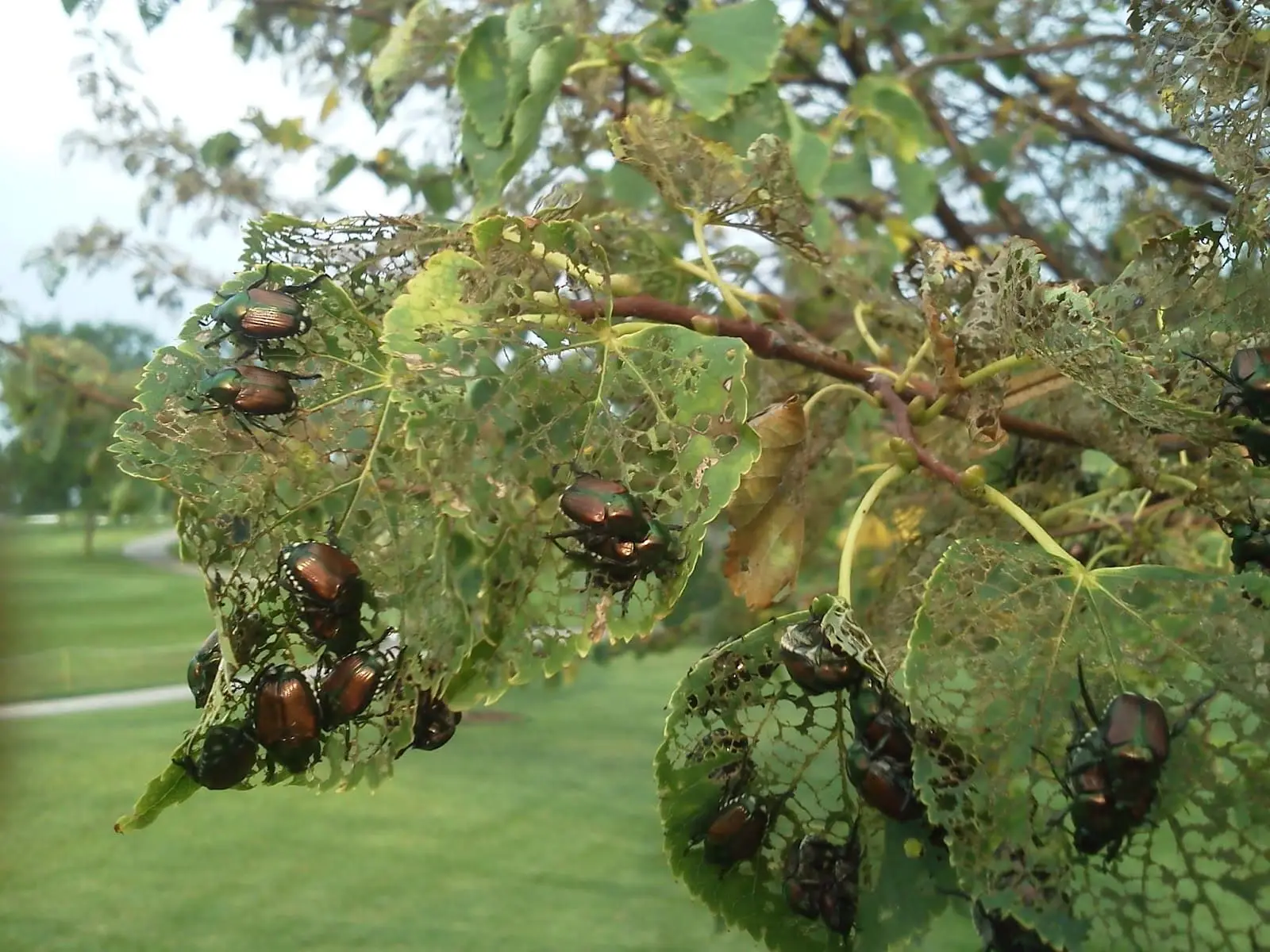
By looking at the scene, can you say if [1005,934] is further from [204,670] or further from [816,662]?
[204,670]

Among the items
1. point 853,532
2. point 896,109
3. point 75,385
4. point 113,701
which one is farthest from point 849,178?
point 113,701

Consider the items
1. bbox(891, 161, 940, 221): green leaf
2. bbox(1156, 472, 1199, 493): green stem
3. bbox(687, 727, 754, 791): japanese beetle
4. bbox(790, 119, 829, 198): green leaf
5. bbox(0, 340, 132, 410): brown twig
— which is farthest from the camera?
bbox(0, 340, 132, 410): brown twig

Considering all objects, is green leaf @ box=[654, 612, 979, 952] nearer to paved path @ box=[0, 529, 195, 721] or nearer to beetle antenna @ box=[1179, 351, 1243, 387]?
beetle antenna @ box=[1179, 351, 1243, 387]

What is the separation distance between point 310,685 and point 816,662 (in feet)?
0.76

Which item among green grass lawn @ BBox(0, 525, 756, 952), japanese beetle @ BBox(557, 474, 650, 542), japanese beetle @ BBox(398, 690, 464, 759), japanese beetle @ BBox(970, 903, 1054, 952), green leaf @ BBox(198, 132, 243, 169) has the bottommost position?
green grass lawn @ BBox(0, 525, 756, 952)

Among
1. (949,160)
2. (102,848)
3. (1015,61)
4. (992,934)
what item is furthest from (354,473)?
(102,848)

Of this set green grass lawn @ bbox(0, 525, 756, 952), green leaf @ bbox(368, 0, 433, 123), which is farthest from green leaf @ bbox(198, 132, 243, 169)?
green grass lawn @ bbox(0, 525, 756, 952)

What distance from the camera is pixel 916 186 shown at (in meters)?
1.60

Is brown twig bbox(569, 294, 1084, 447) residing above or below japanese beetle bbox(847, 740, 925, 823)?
above

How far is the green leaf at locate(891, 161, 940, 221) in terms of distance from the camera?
1603 mm

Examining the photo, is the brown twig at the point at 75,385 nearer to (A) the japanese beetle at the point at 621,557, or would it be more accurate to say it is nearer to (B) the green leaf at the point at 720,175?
(B) the green leaf at the point at 720,175

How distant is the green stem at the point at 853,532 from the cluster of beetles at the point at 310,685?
0.22 metres

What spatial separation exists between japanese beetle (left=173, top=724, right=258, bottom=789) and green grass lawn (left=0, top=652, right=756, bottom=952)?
1.48 m

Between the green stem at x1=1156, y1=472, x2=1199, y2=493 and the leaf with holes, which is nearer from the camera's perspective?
the leaf with holes
